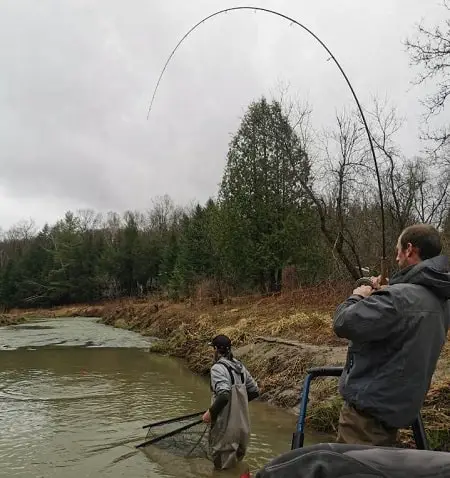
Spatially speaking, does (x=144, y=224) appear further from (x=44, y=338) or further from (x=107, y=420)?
(x=107, y=420)

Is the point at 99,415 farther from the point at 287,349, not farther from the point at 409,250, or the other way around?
the point at 409,250

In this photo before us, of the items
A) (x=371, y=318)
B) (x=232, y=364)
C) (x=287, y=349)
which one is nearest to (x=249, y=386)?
(x=232, y=364)

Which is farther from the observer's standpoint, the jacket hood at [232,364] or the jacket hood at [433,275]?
the jacket hood at [232,364]

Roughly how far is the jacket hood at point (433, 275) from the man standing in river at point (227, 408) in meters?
3.78

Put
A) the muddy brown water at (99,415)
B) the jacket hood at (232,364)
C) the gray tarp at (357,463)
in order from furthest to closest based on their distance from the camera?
the muddy brown water at (99,415) → the jacket hood at (232,364) → the gray tarp at (357,463)

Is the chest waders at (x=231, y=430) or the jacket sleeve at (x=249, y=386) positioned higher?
the jacket sleeve at (x=249, y=386)

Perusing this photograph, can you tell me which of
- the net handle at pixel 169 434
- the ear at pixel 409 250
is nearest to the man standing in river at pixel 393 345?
the ear at pixel 409 250

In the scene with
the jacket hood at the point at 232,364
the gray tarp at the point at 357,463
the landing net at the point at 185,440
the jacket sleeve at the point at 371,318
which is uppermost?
the jacket sleeve at the point at 371,318

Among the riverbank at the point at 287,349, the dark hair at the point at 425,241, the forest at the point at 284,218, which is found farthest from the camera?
the forest at the point at 284,218

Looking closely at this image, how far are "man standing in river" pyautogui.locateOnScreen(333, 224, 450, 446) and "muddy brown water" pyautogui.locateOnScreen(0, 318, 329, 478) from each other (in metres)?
4.38

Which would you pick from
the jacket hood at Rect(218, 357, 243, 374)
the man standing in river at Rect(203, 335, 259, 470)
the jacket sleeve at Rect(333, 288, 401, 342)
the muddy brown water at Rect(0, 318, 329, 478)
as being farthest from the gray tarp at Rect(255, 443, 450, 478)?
the muddy brown water at Rect(0, 318, 329, 478)

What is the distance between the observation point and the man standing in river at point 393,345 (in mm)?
2967

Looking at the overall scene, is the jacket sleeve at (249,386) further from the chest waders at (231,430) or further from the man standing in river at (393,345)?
the man standing in river at (393,345)

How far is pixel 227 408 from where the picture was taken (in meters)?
6.50
